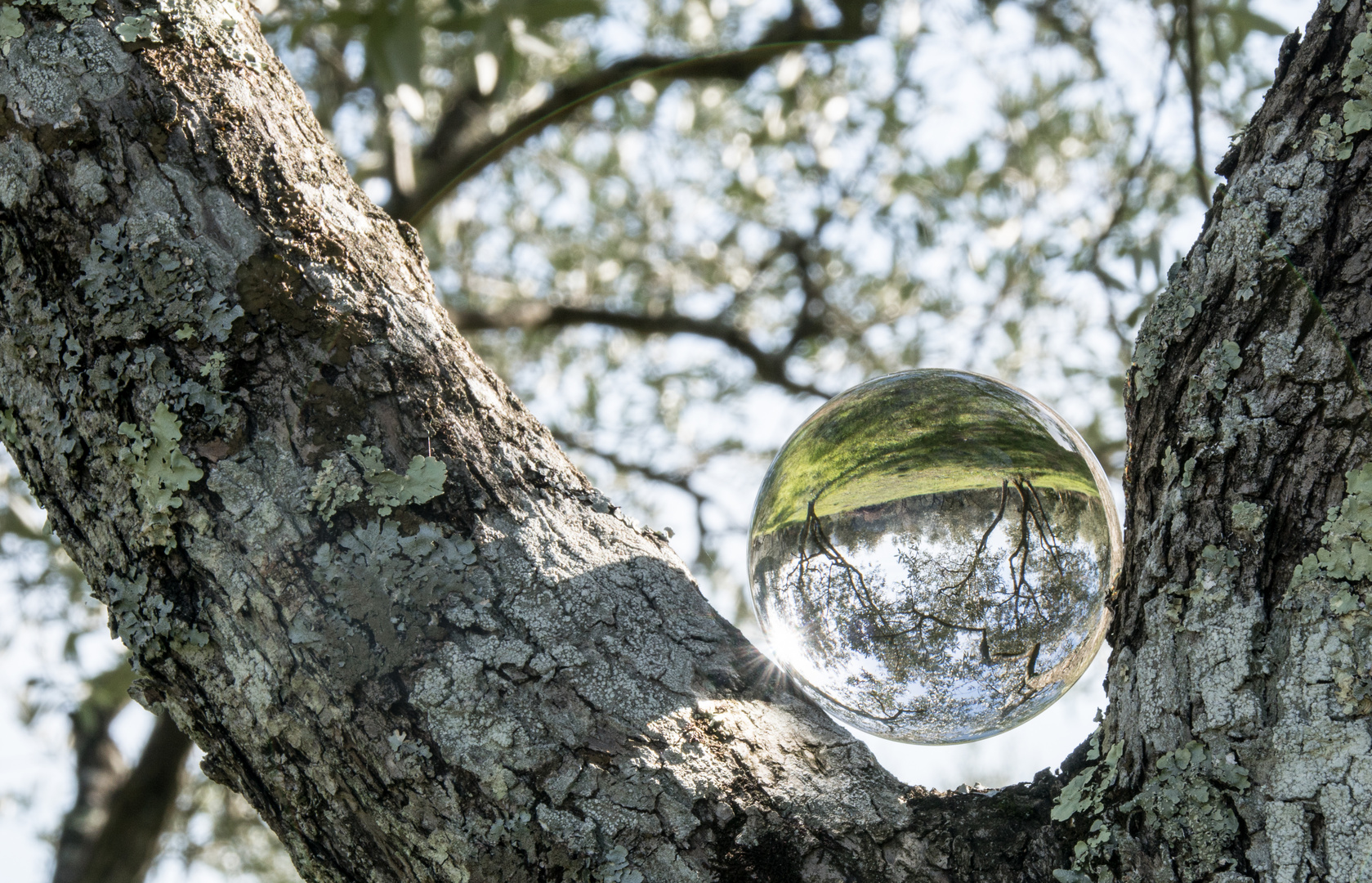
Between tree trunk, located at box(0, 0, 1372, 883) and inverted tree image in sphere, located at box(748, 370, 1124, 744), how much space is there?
94 mm

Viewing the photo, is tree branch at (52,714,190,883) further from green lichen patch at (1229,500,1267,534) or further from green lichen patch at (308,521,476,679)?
green lichen patch at (1229,500,1267,534)

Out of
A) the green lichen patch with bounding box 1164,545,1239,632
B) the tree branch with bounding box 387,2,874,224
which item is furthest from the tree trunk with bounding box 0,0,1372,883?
the tree branch with bounding box 387,2,874,224

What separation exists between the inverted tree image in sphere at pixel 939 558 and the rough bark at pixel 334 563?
13cm

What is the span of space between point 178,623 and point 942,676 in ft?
3.32

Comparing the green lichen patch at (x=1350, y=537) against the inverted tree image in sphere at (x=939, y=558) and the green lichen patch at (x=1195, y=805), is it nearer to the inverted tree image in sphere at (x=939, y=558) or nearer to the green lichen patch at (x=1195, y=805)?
the green lichen patch at (x=1195, y=805)

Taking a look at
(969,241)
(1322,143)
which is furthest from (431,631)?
(969,241)

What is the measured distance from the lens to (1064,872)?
116 cm

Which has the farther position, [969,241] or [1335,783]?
[969,241]

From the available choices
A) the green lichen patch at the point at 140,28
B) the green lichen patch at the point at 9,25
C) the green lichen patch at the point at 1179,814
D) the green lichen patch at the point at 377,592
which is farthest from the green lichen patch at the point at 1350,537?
the green lichen patch at the point at 9,25

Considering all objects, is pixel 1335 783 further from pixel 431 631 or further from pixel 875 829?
pixel 431 631

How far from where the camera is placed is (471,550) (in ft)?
4.17

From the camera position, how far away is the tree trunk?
1.10 meters

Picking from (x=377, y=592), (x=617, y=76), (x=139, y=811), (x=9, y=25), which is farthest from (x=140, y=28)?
(x=139, y=811)

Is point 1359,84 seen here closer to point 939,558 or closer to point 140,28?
point 939,558
